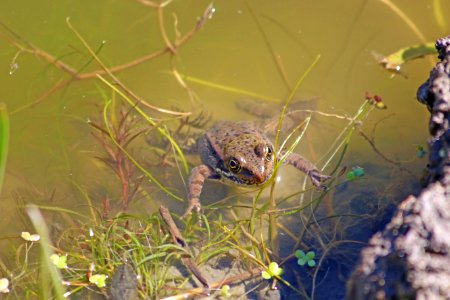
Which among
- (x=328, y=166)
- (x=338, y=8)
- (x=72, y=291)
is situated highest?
(x=338, y=8)

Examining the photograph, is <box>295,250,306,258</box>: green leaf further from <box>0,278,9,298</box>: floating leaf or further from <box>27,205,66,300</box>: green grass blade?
<box>0,278,9,298</box>: floating leaf

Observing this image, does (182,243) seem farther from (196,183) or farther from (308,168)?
(308,168)

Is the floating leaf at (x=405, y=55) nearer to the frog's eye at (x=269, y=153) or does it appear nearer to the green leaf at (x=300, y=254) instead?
the frog's eye at (x=269, y=153)

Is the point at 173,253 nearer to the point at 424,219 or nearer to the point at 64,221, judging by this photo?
the point at 64,221

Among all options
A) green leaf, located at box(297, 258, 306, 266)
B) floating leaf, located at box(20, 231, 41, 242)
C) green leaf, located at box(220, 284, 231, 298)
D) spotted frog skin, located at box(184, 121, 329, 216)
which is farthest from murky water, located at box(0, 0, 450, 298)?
green leaf, located at box(297, 258, 306, 266)

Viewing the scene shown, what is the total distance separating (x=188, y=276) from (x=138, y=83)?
3021 millimetres

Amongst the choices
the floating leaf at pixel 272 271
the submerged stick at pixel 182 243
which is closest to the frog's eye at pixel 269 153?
the submerged stick at pixel 182 243

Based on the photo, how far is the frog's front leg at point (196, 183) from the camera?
185 inches

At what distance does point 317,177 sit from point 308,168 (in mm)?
171

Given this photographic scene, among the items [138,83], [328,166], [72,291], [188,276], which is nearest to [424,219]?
[188,276]

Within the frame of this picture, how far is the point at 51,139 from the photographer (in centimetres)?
568

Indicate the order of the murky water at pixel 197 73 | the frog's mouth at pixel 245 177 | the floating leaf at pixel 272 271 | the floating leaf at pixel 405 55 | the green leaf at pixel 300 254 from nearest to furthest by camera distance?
1. the floating leaf at pixel 272 271
2. the green leaf at pixel 300 254
3. the frog's mouth at pixel 245 177
4. the murky water at pixel 197 73
5. the floating leaf at pixel 405 55

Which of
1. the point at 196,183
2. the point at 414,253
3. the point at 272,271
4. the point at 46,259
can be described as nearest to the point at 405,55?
the point at 196,183

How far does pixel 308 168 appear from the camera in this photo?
486 cm
